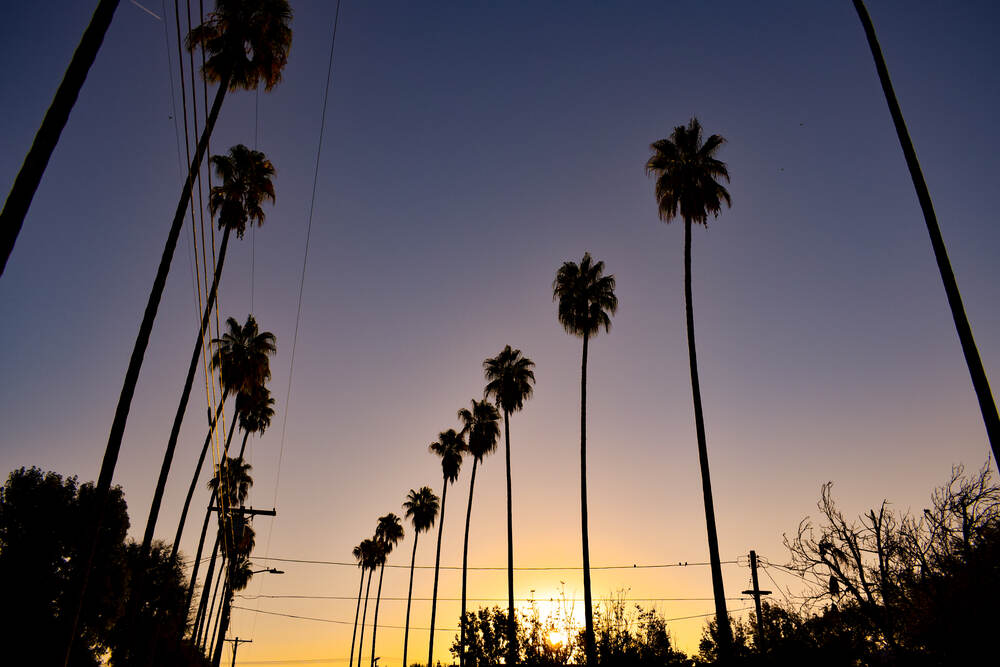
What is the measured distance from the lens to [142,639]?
147 ft

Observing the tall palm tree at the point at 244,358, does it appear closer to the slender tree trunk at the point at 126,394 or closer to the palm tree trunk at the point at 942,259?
the slender tree trunk at the point at 126,394

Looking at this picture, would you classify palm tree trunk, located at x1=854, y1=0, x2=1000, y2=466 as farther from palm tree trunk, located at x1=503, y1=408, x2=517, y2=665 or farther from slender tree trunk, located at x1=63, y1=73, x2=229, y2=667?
palm tree trunk, located at x1=503, y1=408, x2=517, y2=665

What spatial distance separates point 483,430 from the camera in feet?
162

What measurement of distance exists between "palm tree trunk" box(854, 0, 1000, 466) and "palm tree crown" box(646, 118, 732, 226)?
12303 mm

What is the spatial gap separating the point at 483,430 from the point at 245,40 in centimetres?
3450

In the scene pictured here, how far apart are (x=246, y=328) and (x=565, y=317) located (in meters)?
22.0

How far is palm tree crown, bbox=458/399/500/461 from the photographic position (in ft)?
161

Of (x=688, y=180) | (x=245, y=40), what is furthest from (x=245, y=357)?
(x=688, y=180)

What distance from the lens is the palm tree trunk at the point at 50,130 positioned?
837 cm

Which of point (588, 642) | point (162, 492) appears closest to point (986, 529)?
point (588, 642)

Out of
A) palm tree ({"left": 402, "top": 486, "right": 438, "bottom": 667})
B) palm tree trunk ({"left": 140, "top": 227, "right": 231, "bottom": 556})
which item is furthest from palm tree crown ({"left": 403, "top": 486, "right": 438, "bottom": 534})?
palm tree trunk ({"left": 140, "top": 227, "right": 231, "bottom": 556})

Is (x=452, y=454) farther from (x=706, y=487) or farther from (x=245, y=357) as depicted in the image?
(x=706, y=487)

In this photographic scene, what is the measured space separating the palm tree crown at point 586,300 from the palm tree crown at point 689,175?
906cm

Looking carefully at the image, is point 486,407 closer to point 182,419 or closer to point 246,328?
point 246,328
